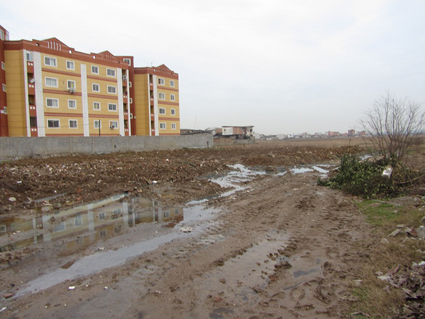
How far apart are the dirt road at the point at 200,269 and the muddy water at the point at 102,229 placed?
0.04 meters

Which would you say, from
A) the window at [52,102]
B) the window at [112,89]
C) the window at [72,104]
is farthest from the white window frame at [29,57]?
the window at [112,89]

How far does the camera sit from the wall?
2102 cm

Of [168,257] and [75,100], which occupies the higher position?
[75,100]

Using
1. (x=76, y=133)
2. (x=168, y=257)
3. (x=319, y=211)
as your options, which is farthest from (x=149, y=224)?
(x=76, y=133)

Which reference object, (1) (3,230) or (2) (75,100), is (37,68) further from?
(1) (3,230)

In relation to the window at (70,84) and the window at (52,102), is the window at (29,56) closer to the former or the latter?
the window at (70,84)

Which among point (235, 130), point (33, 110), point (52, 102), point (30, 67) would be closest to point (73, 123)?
point (52, 102)

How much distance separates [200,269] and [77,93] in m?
34.9

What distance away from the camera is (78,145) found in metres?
24.8

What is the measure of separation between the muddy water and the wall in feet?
53.3

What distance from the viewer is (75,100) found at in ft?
109

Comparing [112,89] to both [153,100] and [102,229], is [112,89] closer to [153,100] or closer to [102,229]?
[153,100]

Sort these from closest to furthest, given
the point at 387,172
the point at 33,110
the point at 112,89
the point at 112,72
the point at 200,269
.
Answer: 1. the point at 200,269
2. the point at 387,172
3. the point at 33,110
4. the point at 112,72
5. the point at 112,89

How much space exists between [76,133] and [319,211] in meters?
32.5
